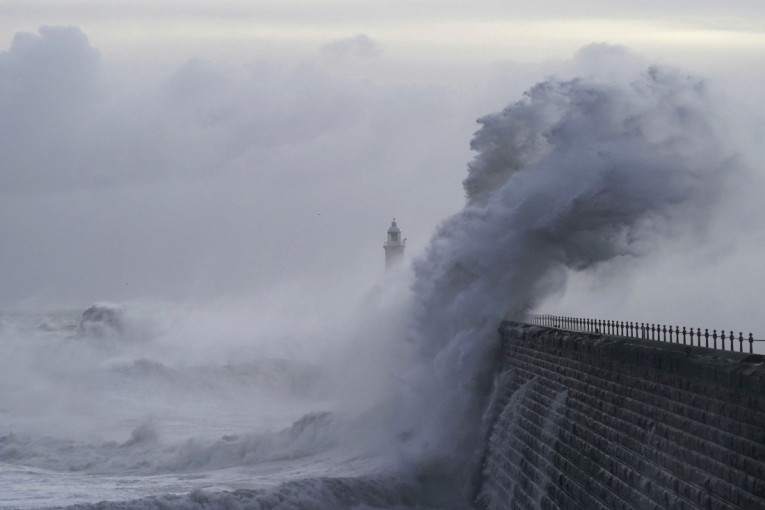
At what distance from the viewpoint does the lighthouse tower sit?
68.1m

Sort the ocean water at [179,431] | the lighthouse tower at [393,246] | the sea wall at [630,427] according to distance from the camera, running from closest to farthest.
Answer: the sea wall at [630,427] → the ocean water at [179,431] → the lighthouse tower at [393,246]

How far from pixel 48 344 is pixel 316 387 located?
16.8 metres

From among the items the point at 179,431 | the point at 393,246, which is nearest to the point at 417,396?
the point at 179,431

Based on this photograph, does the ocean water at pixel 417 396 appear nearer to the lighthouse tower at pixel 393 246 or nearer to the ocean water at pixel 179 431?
the ocean water at pixel 179 431

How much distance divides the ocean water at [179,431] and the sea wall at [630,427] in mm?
5153

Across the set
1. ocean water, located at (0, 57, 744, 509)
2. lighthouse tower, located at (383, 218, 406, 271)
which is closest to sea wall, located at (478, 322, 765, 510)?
ocean water, located at (0, 57, 744, 509)

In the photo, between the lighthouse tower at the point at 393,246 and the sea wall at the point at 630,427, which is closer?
A: the sea wall at the point at 630,427

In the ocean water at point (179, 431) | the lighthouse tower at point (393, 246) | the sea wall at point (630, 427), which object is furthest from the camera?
the lighthouse tower at point (393, 246)

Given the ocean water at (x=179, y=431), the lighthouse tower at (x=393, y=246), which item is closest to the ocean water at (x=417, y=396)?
the ocean water at (x=179, y=431)

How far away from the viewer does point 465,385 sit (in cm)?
2827

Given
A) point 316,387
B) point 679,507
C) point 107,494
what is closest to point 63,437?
point 107,494

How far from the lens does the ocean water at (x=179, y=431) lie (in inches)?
1048

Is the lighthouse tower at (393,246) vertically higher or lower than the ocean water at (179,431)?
higher

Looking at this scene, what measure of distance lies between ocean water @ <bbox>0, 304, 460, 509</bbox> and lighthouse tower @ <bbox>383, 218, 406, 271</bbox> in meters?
8.59
